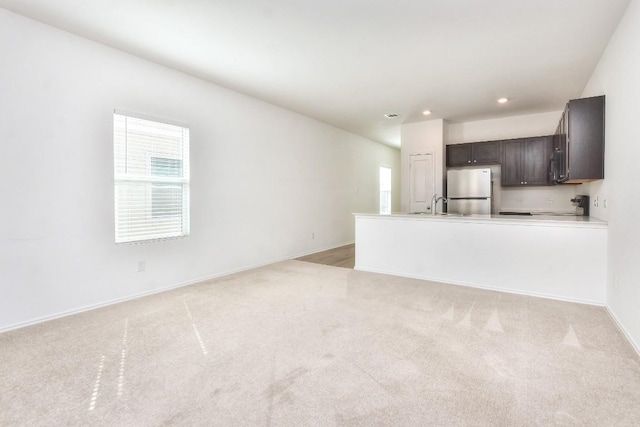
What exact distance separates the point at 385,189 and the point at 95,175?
23.7 ft

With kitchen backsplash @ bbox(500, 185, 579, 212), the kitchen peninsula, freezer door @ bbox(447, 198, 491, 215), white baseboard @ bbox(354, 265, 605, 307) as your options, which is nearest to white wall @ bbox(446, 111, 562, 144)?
kitchen backsplash @ bbox(500, 185, 579, 212)

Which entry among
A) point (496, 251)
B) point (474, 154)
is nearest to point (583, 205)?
point (496, 251)

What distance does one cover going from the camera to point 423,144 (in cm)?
631

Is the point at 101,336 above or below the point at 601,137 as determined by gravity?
below

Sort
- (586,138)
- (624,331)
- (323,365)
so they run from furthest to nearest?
1. (586,138)
2. (624,331)
3. (323,365)

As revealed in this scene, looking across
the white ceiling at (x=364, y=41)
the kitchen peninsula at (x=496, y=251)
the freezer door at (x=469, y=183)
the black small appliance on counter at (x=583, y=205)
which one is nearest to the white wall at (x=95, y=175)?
the white ceiling at (x=364, y=41)

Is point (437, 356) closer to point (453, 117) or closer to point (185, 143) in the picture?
point (185, 143)

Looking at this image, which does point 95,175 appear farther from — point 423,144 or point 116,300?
point 423,144

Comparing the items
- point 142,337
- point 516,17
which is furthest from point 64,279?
point 516,17

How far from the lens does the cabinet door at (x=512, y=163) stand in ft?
18.2

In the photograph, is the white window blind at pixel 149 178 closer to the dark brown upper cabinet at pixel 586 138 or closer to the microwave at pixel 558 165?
the dark brown upper cabinet at pixel 586 138

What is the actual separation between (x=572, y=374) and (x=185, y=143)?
4.36m

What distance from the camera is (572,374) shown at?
1974 millimetres

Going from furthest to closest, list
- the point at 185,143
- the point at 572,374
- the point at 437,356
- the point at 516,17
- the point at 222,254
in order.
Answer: the point at 222,254, the point at 185,143, the point at 516,17, the point at 437,356, the point at 572,374
